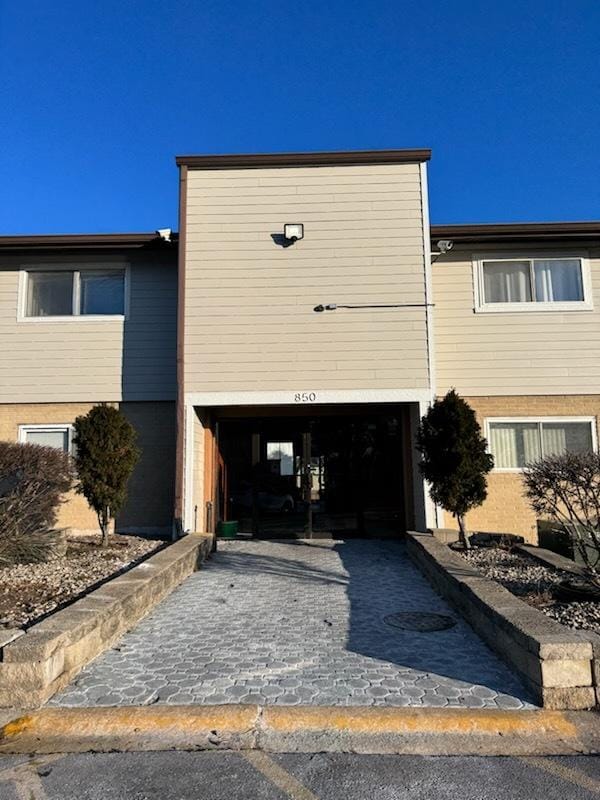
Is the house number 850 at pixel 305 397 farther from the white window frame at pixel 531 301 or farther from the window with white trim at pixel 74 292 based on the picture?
the window with white trim at pixel 74 292

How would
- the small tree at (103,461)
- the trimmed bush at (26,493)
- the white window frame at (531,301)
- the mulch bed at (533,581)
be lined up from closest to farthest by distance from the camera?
the mulch bed at (533,581) < the trimmed bush at (26,493) < the small tree at (103,461) < the white window frame at (531,301)

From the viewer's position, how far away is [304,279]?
10.1 meters

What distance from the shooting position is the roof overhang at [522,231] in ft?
35.0

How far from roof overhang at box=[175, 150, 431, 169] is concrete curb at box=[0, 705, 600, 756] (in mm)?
9113

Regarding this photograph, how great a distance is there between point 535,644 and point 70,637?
10.7 ft

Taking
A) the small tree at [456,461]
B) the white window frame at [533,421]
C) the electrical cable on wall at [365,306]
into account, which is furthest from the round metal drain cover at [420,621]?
the electrical cable on wall at [365,306]

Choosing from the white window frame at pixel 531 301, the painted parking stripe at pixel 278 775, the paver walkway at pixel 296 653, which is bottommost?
the painted parking stripe at pixel 278 775

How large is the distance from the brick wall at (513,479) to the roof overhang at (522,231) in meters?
2.98

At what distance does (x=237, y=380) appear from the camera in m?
9.93

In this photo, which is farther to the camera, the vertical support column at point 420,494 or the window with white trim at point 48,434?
the window with white trim at point 48,434

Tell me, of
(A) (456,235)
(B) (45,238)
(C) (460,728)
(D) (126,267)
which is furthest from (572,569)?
(B) (45,238)

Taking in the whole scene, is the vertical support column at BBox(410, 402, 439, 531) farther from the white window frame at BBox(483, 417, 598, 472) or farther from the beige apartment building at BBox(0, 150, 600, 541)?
the white window frame at BBox(483, 417, 598, 472)

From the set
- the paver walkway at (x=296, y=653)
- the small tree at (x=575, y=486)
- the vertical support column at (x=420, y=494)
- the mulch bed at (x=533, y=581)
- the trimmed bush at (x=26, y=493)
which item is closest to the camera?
the paver walkway at (x=296, y=653)

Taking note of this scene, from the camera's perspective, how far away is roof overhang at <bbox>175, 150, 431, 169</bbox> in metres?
10.3
